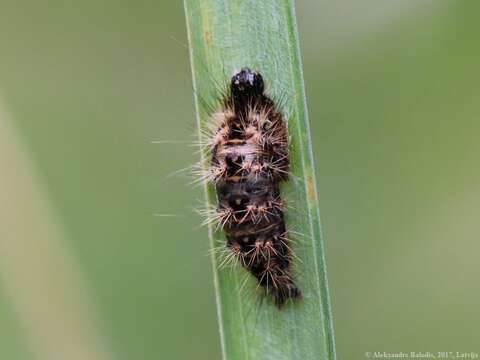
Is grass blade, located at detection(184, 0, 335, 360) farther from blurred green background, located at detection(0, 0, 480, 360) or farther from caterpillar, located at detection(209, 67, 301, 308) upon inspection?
blurred green background, located at detection(0, 0, 480, 360)

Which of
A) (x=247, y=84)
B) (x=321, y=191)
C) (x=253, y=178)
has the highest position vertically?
(x=247, y=84)

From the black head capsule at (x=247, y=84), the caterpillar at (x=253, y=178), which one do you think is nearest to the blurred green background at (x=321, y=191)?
the caterpillar at (x=253, y=178)

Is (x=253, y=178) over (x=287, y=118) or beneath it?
beneath

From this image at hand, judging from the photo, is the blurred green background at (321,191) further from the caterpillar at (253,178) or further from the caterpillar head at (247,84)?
the caterpillar head at (247,84)

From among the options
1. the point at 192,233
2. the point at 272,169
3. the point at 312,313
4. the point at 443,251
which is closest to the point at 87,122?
the point at 192,233

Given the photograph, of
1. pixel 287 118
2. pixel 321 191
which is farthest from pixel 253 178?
pixel 321 191

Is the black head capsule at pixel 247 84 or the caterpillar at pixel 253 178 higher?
the black head capsule at pixel 247 84

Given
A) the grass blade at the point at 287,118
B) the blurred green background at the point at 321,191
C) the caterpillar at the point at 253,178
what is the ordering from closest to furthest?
the grass blade at the point at 287,118 < the caterpillar at the point at 253,178 < the blurred green background at the point at 321,191

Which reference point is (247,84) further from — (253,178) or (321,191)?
(321,191)

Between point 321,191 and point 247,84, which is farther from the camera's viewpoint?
point 321,191
